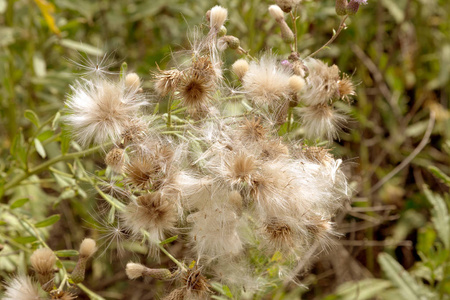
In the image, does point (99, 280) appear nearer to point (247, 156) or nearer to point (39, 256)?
point (39, 256)

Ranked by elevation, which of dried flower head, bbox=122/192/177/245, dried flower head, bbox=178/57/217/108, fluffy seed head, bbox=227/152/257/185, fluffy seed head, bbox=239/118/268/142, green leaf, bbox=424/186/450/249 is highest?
dried flower head, bbox=178/57/217/108

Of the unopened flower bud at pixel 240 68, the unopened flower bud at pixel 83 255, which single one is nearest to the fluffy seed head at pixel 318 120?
the unopened flower bud at pixel 240 68

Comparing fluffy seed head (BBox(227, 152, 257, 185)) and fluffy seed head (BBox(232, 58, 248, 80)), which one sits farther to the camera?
fluffy seed head (BBox(232, 58, 248, 80))

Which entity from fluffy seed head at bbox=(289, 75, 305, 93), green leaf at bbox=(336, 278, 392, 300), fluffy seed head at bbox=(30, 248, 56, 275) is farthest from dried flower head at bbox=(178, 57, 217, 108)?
green leaf at bbox=(336, 278, 392, 300)

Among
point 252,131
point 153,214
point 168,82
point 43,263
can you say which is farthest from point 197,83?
point 43,263

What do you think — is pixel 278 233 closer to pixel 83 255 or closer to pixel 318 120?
pixel 318 120

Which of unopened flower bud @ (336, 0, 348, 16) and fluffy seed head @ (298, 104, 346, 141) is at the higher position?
unopened flower bud @ (336, 0, 348, 16)

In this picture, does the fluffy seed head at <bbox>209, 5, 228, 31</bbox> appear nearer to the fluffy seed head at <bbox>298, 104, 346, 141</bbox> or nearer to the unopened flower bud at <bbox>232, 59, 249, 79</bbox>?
the unopened flower bud at <bbox>232, 59, 249, 79</bbox>

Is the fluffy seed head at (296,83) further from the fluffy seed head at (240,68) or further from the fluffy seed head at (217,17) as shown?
the fluffy seed head at (217,17)

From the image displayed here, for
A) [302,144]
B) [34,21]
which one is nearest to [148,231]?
[302,144]
